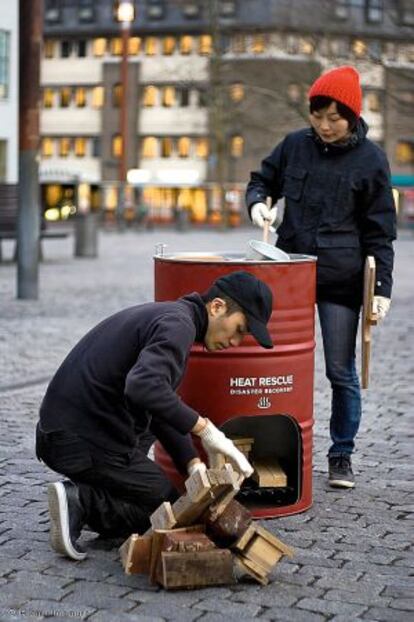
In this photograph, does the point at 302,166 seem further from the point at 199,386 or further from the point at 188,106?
the point at 188,106

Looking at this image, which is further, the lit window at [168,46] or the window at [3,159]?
the lit window at [168,46]

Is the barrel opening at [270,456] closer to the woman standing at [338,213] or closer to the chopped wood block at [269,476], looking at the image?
the chopped wood block at [269,476]

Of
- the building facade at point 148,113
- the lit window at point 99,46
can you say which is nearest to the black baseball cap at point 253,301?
the building facade at point 148,113

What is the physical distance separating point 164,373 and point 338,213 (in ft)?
6.05

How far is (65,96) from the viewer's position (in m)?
84.6

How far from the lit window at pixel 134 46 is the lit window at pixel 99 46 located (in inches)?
67.5

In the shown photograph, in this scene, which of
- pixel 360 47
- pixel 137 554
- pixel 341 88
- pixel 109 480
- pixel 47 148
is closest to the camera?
pixel 137 554

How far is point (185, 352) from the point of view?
4.94 metres

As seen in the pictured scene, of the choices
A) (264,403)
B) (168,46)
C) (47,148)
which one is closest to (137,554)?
(264,403)

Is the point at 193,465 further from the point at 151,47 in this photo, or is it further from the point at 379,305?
the point at 151,47

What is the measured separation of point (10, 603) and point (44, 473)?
6.98 feet

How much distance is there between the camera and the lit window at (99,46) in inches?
3307

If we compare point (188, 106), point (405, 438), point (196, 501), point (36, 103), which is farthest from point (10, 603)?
point (188, 106)

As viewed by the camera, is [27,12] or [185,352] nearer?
[185,352]
